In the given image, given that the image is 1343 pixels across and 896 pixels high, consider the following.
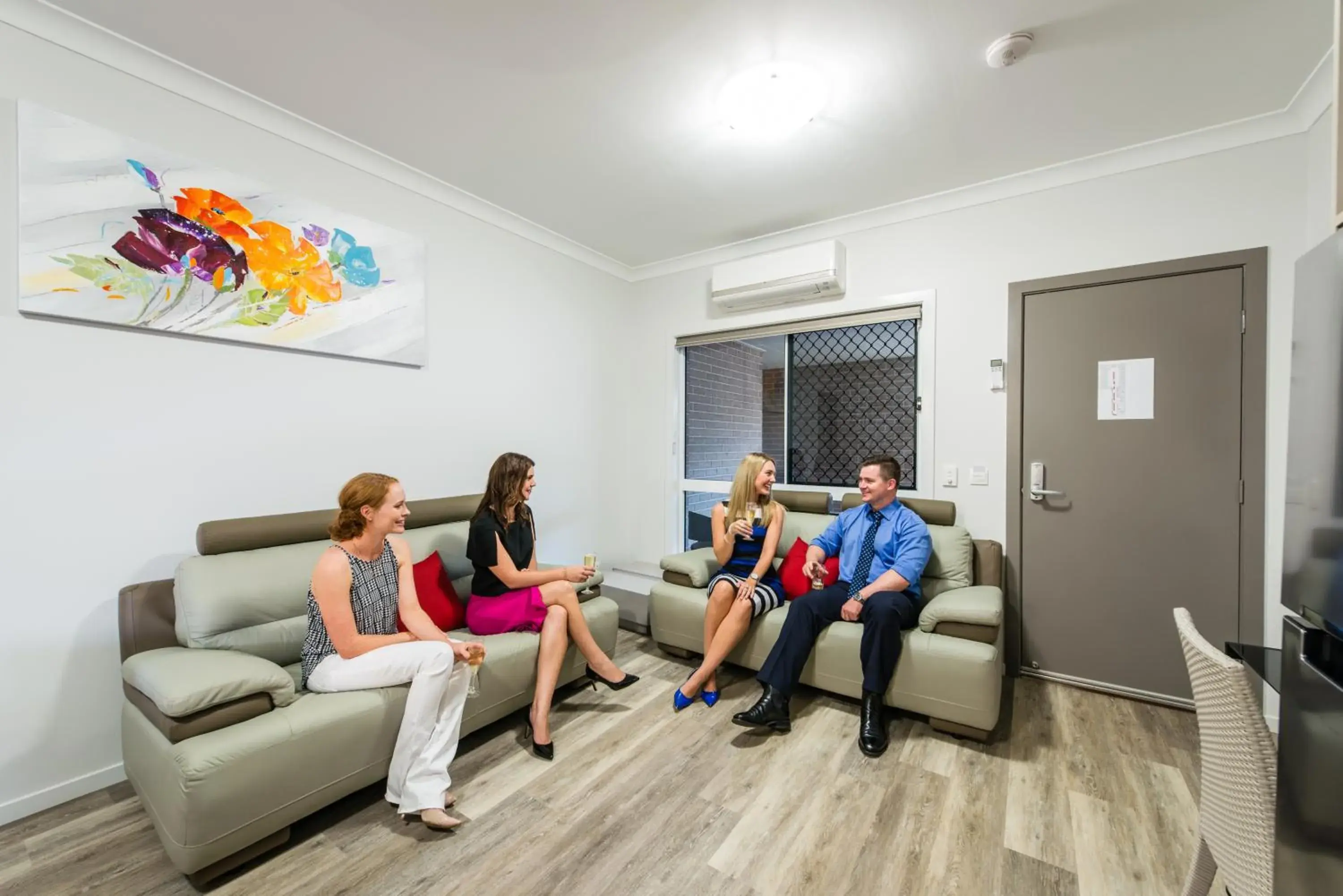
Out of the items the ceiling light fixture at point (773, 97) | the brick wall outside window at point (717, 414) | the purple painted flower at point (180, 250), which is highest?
the ceiling light fixture at point (773, 97)

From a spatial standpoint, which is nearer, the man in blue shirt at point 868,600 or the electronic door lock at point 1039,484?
the man in blue shirt at point 868,600

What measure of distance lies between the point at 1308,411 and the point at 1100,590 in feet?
6.93

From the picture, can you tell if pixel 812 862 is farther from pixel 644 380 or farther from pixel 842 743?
pixel 644 380

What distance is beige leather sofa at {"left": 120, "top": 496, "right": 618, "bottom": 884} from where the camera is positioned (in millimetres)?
1505

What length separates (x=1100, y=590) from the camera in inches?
108

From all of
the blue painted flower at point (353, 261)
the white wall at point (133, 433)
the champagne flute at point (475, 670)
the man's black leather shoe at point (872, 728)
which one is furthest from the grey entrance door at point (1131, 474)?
the blue painted flower at point (353, 261)

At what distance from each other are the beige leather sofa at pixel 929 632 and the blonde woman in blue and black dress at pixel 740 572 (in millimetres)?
143

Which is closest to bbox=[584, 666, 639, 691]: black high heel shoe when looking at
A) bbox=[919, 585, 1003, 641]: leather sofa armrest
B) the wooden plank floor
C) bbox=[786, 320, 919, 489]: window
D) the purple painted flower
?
the wooden plank floor

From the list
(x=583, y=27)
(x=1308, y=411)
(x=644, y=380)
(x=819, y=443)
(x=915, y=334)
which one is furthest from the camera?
(x=644, y=380)

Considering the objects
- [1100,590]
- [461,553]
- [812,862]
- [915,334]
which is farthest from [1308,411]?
[461,553]

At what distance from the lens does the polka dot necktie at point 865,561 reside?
8.97 ft

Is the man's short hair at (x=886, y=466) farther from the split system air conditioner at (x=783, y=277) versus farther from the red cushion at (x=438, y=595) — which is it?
the red cushion at (x=438, y=595)

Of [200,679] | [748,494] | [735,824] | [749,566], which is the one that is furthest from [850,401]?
[200,679]

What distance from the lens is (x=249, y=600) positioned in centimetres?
203
